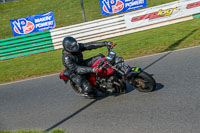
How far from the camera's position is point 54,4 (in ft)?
82.3

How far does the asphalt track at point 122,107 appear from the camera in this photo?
4453 millimetres

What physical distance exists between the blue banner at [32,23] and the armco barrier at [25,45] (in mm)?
1312

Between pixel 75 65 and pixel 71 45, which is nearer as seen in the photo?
pixel 71 45

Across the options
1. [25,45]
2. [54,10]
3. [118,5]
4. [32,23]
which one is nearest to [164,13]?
[118,5]

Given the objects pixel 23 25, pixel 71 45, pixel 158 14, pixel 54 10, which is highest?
pixel 54 10

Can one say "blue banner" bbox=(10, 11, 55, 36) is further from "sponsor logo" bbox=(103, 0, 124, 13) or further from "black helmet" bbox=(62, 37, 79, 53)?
"black helmet" bbox=(62, 37, 79, 53)

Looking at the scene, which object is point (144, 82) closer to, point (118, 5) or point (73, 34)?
point (73, 34)

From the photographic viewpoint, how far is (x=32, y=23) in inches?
621

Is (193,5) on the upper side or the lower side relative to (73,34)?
upper

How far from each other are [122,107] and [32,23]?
1193 cm

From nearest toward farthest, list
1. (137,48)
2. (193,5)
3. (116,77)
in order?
(116,77), (137,48), (193,5)

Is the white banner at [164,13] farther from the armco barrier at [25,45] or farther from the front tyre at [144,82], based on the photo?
the front tyre at [144,82]

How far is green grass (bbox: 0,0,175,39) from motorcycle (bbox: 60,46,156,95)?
573 inches

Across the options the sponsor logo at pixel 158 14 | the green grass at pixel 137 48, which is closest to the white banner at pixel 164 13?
the sponsor logo at pixel 158 14
